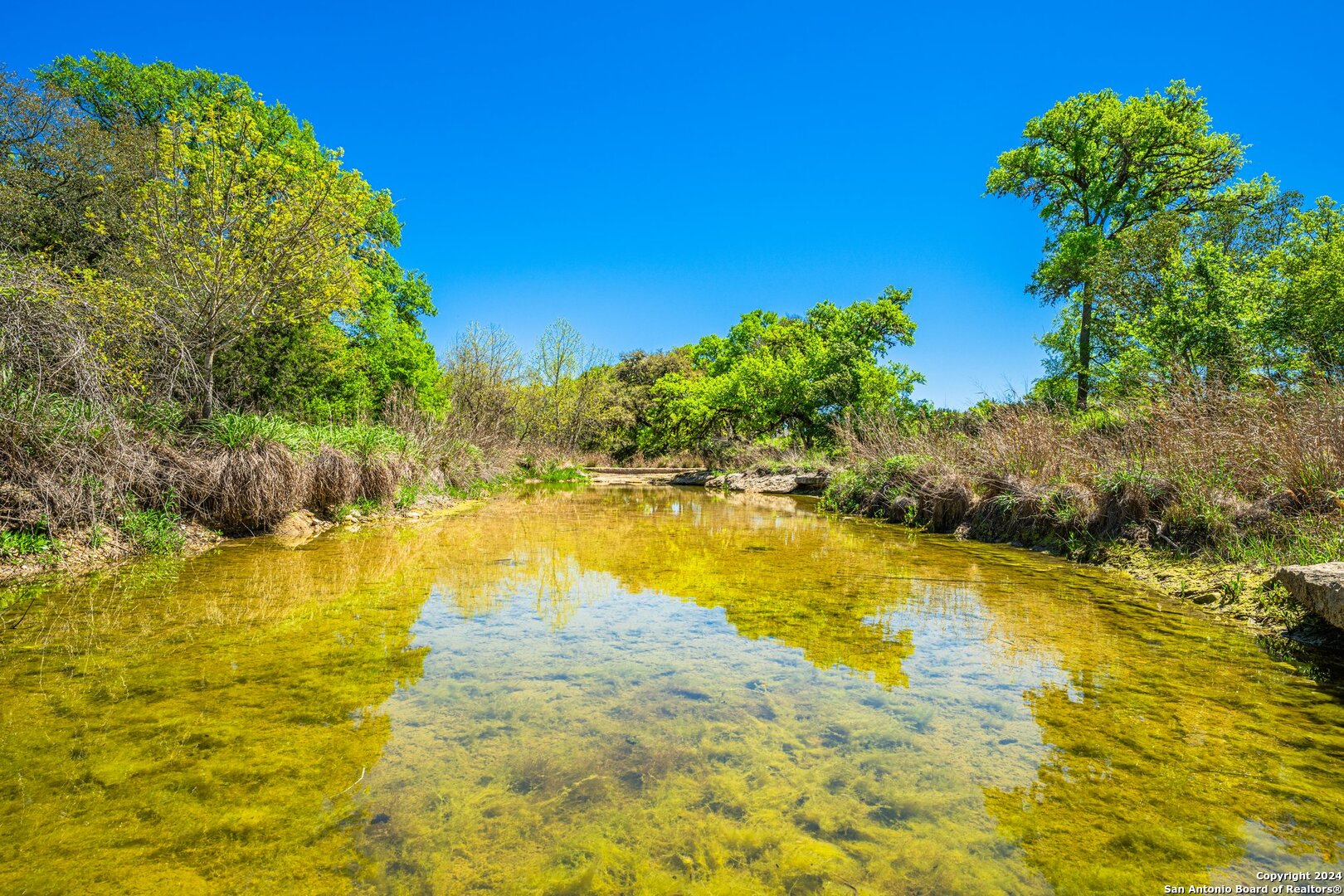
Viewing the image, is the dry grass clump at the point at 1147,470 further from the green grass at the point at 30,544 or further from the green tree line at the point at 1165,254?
the green grass at the point at 30,544

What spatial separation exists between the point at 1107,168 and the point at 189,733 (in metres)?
27.6

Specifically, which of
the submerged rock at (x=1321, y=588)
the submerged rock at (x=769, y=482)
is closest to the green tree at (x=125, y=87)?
the submerged rock at (x=769, y=482)

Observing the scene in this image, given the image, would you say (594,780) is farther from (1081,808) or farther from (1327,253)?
(1327,253)

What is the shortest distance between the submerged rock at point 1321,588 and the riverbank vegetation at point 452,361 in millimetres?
1463

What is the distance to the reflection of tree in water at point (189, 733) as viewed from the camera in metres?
1.94

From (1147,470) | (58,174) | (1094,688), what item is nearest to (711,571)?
(1094,688)

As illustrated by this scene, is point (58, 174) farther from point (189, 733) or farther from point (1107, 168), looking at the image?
point (1107, 168)

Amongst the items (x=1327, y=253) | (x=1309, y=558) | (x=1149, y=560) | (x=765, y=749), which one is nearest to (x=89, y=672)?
(x=765, y=749)

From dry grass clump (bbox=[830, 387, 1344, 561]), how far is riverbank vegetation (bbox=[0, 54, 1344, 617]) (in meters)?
0.04

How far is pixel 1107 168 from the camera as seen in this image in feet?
68.9

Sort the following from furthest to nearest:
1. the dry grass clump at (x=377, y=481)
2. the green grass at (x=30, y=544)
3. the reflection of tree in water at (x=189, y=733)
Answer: the dry grass clump at (x=377, y=481), the green grass at (x=30, y=544), the reflection of tree in water at (x=189, y=733)

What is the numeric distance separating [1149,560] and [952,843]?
21.0 feet

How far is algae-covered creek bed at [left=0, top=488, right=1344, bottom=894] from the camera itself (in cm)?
197

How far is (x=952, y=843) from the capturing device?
210cm
